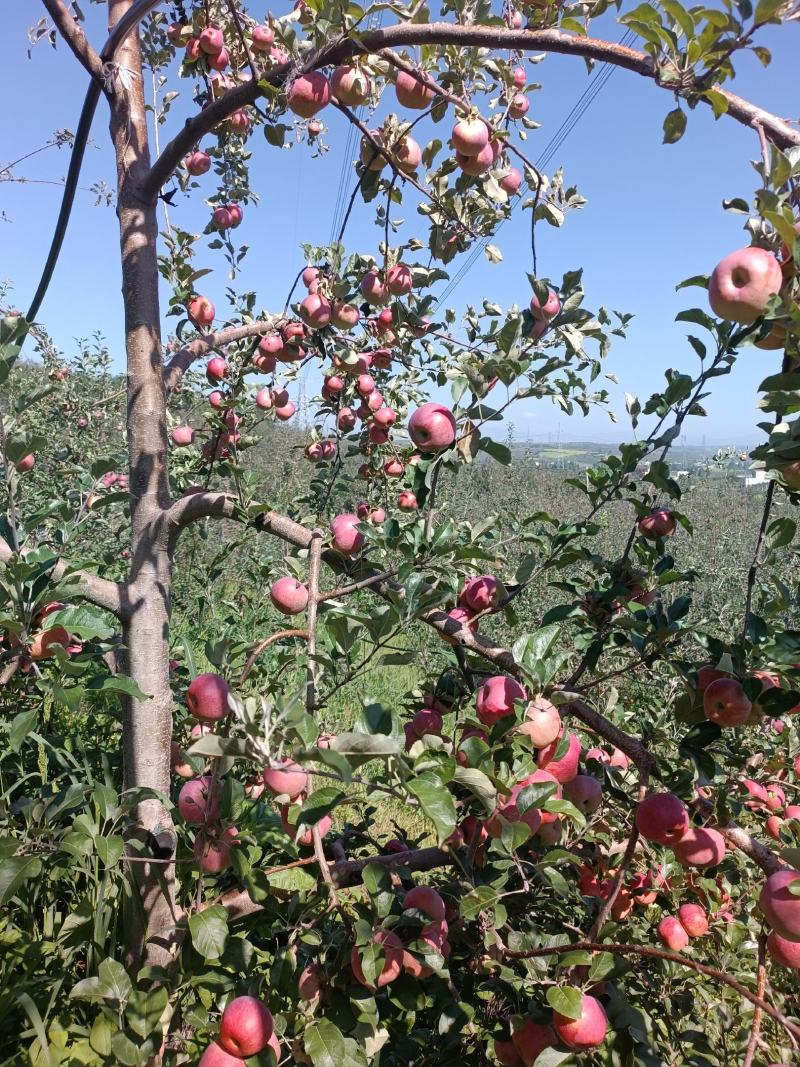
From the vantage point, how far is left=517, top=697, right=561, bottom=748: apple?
97 centimetres

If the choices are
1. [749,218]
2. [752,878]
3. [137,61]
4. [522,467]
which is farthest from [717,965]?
[522,467]

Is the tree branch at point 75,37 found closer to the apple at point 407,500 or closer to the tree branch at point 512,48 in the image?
the tree branch at point 512,48

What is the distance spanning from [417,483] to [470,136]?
62 cm

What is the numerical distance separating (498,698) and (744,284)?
0.65m

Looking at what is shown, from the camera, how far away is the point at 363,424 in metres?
2.28

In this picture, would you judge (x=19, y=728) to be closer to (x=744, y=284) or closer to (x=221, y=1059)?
(x=221, y=1059)

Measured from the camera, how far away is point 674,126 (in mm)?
899

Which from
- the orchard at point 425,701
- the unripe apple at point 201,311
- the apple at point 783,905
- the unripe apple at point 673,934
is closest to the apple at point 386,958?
the orchard at point 425,701

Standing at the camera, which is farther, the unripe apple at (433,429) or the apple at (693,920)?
the apple at (693,920)

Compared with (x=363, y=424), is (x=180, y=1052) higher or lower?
lower

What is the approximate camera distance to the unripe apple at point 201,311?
204 cm

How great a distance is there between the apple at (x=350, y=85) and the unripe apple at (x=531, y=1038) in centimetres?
148

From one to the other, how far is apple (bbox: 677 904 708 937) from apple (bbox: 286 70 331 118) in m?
1.73

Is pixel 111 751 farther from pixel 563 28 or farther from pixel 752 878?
pixel 563 28
